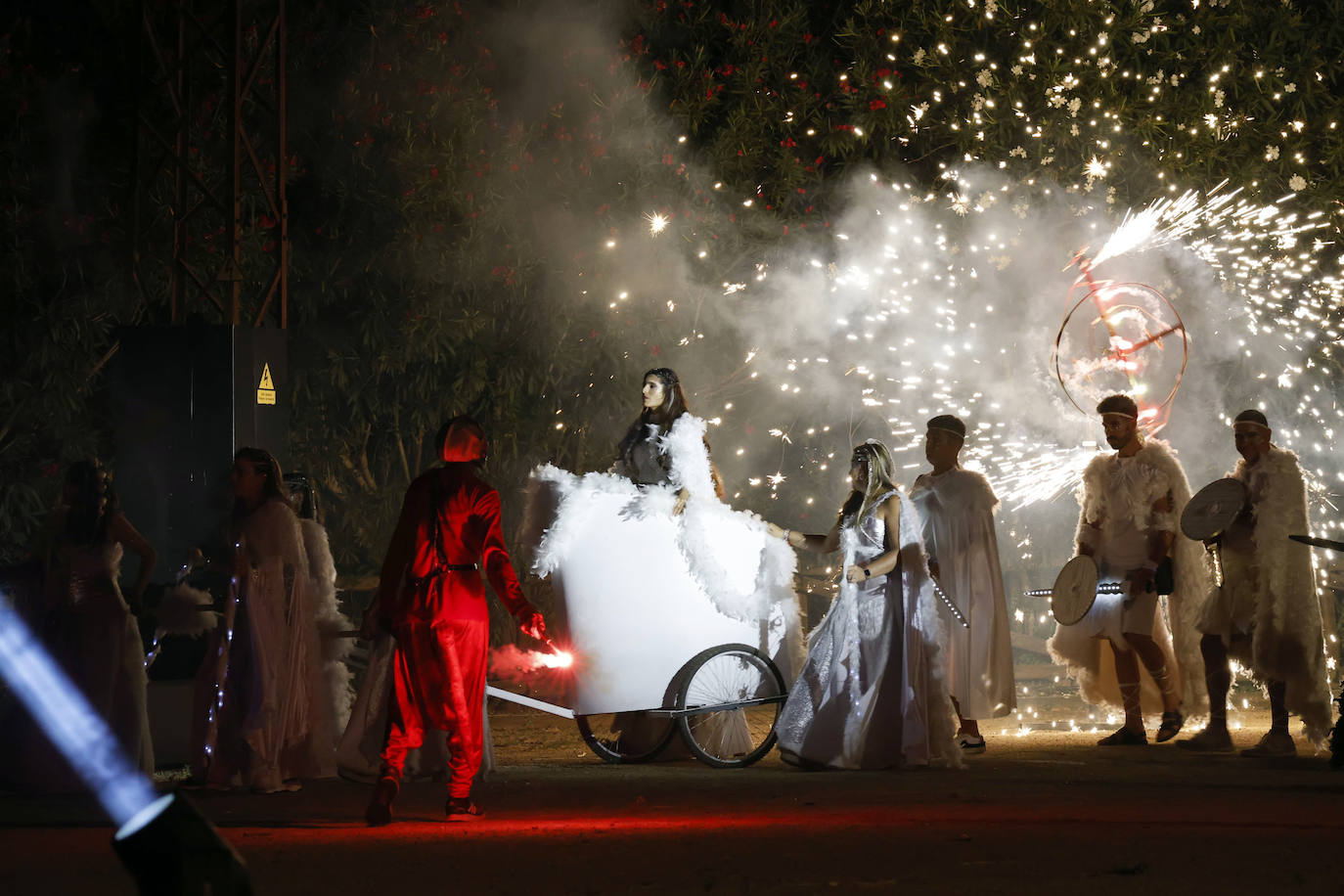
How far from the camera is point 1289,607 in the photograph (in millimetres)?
10164

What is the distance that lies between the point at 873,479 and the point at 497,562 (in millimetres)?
2874

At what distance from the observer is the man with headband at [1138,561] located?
10.8 metres

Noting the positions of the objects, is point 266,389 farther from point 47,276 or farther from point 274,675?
point 47,276

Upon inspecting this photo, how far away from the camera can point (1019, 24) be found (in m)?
17.1

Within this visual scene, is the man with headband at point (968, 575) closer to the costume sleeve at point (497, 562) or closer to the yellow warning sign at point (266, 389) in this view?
the costume sleeve at point (497, 562)

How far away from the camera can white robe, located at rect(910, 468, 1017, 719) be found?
11.0 meters

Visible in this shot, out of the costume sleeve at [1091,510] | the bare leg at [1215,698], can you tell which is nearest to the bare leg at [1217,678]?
the bare leg at [1215,698]

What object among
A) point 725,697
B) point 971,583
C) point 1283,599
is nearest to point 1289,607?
point 1283,599

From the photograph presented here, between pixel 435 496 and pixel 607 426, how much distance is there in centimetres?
951

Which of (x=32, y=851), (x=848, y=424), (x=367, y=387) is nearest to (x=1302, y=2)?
(x=848, y=424)

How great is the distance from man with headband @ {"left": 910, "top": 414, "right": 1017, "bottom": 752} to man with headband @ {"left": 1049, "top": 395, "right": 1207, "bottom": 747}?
61 cm

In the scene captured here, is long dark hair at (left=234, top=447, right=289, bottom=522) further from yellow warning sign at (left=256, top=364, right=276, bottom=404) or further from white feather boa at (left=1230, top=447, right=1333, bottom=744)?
white feather boa at (left=1230, top=447, right=1333, bottom=744)

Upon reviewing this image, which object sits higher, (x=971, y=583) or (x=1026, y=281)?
(x=1026, y=281)

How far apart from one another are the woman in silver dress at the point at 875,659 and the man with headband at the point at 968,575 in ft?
3.70
